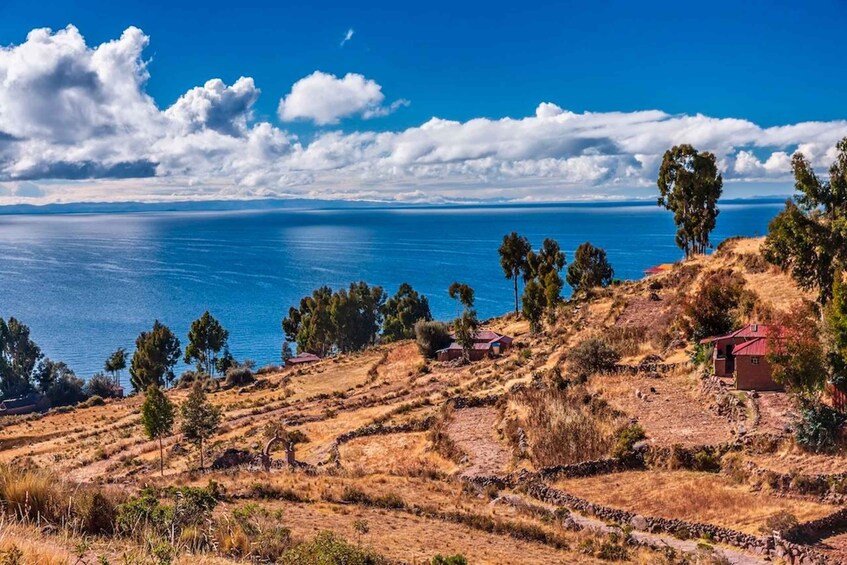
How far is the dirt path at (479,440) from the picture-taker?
24.6 m

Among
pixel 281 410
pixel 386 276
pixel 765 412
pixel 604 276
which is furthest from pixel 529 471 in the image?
pixel 386 276

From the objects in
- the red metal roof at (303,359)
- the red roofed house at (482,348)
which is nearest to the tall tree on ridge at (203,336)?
the red metal roof at (303,359)

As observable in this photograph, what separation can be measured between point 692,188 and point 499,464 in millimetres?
39469

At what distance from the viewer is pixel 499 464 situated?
2475 cm

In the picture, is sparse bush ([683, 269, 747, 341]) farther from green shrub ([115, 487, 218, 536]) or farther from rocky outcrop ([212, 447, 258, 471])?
green shrub ([115, 487, 218, 536])

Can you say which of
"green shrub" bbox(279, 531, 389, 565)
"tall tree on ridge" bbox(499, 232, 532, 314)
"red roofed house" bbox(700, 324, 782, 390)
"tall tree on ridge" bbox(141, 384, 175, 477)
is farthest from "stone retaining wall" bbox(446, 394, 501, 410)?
"tall tree on ridge" bbox(499, 232, 532, 314)

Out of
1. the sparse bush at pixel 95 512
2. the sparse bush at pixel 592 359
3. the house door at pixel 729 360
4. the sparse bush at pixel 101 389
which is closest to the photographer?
the sparse bush at pixel 95 512

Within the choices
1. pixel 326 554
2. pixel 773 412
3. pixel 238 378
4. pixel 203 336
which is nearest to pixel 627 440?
pixel 773 412

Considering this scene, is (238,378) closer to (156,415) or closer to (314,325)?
(314,325)

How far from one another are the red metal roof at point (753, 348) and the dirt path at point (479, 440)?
1051 cm

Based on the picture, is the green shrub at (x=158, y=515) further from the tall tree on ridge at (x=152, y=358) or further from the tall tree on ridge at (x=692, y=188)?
the tall tree on ridge at (x=152, y=358)

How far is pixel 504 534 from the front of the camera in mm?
17453

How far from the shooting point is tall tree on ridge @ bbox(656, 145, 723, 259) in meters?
55.3

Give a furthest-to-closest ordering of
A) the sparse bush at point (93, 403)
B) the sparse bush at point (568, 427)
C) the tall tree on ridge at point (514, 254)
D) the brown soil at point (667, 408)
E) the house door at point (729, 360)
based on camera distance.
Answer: the tall tree on ridge at point (514, 254), the sparse bush at point (93, 403), the house door at point (729, 360), the sparse bush at point (568, 427), the brown soil at point (667, 408)
